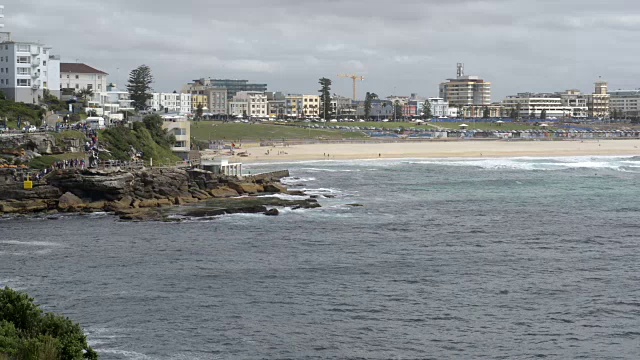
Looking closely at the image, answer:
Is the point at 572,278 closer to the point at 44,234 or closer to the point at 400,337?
the point at 400,337

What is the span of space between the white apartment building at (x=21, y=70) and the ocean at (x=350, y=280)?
3436cm

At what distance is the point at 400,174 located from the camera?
83.2 metres

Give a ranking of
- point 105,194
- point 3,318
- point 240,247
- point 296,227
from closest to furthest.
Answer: point 3,318 < point 240,247 < point 296,227 < point 105,194

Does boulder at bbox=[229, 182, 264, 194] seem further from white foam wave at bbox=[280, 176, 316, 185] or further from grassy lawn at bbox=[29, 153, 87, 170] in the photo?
grassy lawn at bbox=[29, 153, 87, 170]

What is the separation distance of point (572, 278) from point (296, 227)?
1689 cm

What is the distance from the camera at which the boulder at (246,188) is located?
61656 millimetres

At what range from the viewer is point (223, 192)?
6078 centimetres

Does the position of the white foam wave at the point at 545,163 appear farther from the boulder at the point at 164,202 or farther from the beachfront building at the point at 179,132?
the boulder at the point at 164,202

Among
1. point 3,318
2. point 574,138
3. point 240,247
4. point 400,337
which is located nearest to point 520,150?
point 574,138

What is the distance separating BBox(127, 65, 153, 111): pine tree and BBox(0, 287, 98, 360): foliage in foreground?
106 metres

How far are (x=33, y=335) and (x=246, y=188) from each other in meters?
41.7

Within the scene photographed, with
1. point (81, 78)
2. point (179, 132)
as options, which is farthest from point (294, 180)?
point (81, 78)

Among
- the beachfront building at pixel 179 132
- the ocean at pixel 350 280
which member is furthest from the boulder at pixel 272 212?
the beachfront building at pixel 179 132

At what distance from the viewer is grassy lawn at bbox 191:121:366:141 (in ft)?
440
